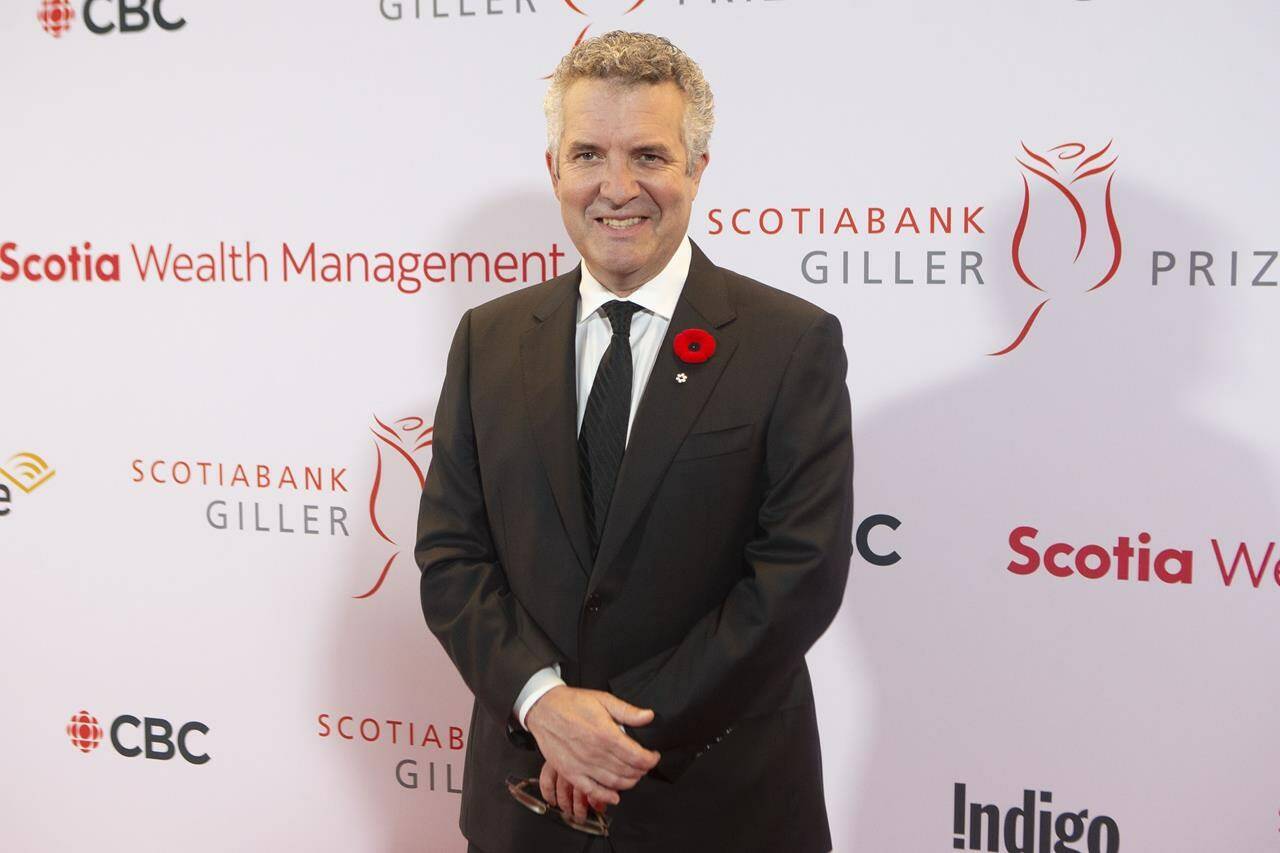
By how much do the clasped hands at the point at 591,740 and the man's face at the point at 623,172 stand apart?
23.6 inches

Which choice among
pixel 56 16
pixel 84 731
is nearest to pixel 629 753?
pixel 84 731

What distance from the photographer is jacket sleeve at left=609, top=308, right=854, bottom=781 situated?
4.46 feet

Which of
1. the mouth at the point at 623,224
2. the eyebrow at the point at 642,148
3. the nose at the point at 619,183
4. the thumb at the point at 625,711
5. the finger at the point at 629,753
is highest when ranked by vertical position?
the eyebrow at the point at 642,148

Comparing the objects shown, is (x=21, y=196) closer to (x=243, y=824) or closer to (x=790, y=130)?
(x=243, y=824)

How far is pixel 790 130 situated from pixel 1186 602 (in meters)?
1.22

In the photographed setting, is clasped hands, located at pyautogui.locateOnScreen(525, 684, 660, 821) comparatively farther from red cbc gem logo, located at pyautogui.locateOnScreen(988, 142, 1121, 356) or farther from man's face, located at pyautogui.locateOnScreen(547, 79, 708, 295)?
red cbc gem logo, located at pyautogui.locateOnScreen(988, 142, 1121, 356)

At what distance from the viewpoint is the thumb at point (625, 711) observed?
1.35 m

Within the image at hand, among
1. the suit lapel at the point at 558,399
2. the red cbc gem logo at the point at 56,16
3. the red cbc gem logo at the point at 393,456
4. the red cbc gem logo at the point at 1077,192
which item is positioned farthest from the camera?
the red cbc gem logo at the point at 56,16

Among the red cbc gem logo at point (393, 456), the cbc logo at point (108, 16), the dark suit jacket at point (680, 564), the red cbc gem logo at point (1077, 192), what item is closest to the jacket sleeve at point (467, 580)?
the dark suit jacket at point (680, 564)

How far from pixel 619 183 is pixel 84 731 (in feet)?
7.21

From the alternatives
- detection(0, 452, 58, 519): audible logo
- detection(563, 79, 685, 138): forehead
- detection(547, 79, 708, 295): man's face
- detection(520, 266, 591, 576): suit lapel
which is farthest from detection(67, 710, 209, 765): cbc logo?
detection(563, 79, 685, 138): forehead

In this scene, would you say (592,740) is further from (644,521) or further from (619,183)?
(619,183)

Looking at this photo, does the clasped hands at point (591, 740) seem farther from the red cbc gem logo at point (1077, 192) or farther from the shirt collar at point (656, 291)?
the red cbc gem logo at point (1077, 192)

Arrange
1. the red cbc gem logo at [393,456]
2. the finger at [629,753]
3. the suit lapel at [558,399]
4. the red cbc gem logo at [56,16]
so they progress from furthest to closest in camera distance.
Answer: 1. the red cbc gem logo at [56,16]
2. the red cbc gem logo at [393,456]
3. the suit lapel at [558,399]
4. the finger at [629,753]
